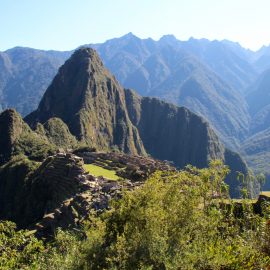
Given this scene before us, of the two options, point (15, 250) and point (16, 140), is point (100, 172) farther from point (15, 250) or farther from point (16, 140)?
point (15, 250)

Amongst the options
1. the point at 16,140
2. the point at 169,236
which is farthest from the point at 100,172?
the point at 169,236

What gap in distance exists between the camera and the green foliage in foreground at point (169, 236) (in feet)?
55.9

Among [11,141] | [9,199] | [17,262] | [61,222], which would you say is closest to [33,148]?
[11,141]

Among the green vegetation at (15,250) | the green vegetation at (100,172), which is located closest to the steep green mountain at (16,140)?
the green vegetation at (100,172)

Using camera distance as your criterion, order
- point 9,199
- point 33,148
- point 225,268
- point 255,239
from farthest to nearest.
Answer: point 33,148
point 9,199
point 255,239
point 225,268

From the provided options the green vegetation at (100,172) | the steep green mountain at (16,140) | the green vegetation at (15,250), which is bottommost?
the green vegetation at (15,250)

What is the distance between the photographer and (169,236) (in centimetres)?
2034

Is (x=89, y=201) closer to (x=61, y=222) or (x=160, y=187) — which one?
(x=61, y=222)

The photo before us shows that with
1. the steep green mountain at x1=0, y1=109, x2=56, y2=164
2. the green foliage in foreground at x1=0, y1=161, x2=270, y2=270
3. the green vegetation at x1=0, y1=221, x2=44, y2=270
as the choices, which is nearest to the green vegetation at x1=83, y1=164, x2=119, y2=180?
the steep green mountain at x1=0, y1=109, x2=56, y2=164

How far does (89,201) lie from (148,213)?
133 ft

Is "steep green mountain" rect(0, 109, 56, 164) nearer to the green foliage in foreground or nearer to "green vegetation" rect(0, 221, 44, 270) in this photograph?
"green vegetation" rect(0, 221, 44, 270)

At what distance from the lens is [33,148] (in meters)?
145

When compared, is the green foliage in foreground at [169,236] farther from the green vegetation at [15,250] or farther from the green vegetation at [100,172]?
the green vegetation at [100,172]

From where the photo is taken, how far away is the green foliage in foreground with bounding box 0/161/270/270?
55.9 feet
